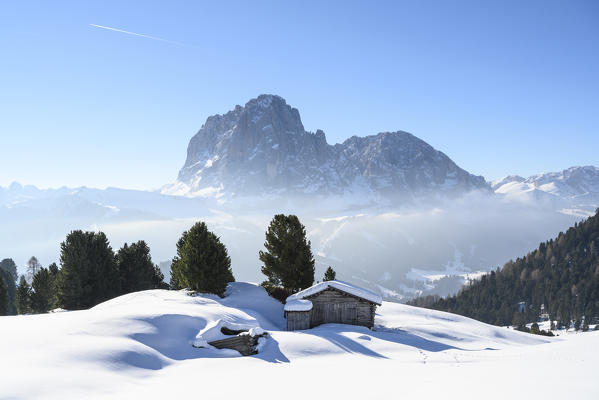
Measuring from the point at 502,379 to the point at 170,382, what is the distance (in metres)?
11.8

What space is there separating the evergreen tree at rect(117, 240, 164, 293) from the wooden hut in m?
31.0

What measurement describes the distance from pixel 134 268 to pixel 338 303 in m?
35.3

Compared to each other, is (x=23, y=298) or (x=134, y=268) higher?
(x=134, y=268)

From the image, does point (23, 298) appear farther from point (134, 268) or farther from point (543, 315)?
point (543, 315)

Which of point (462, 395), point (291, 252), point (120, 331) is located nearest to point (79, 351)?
point (120, 331)

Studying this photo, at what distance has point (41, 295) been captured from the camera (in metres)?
52.2

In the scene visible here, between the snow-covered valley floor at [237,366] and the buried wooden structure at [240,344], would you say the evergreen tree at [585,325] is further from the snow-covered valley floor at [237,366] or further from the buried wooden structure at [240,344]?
the buried wooden structure at [240,344]

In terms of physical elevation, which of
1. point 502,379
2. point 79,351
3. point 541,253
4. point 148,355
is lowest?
point 541,253

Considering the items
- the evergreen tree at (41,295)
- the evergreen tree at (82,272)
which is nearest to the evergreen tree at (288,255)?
the evergreen tree at (82,272)

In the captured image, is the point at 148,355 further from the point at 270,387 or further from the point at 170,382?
the point at 270,387

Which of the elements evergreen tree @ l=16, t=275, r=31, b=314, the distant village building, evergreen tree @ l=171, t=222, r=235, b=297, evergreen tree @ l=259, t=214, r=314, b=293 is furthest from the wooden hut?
the distant village building

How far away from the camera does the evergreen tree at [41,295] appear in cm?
5187

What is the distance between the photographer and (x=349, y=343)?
22.6 meters

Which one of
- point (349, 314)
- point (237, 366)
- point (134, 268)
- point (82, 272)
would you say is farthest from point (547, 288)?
point (82, 272)
